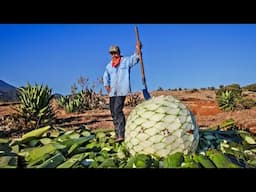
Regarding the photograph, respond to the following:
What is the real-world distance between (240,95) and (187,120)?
169cm

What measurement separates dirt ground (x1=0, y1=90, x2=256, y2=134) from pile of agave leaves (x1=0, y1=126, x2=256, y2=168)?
2.01 feet

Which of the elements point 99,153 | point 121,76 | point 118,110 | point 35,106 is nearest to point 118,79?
point 121,76

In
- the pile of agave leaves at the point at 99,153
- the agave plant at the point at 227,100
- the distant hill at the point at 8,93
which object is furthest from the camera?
the agave plant at the point at 227,100

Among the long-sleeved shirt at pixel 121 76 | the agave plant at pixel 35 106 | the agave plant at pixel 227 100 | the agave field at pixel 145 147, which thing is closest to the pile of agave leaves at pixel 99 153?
the agave field at pixel 145 147

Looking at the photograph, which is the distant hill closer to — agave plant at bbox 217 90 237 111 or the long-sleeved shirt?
the long-sleeved shirt

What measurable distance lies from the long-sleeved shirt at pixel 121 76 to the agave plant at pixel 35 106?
571 millimetres

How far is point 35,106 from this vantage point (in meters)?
3.82

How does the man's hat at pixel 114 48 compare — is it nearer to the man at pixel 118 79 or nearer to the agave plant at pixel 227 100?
the man at pixel 118 79

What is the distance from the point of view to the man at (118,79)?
10.9 ft

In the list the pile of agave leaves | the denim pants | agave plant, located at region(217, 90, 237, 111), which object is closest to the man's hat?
the denim pants
